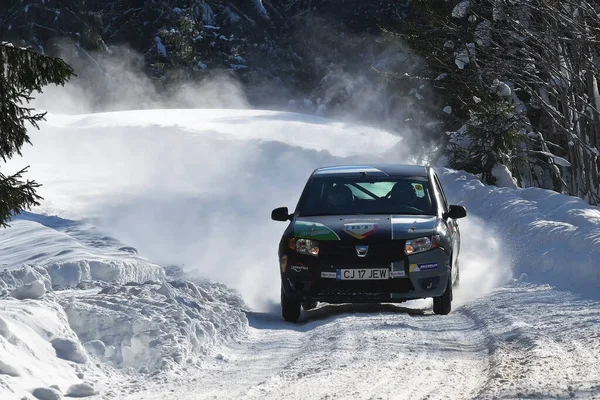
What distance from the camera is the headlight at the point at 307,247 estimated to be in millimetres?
10445

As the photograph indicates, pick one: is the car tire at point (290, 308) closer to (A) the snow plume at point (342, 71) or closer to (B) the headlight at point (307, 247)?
(B) the headlight at point (307, 247)

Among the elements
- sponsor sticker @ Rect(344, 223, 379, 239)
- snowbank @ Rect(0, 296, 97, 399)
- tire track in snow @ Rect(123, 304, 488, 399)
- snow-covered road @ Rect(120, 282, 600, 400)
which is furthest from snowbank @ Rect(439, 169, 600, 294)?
snowbank @ Rect(0, 296, 97, 399)

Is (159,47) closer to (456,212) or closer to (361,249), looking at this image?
(456,212)

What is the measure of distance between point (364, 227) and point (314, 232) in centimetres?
47

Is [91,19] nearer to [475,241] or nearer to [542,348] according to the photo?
[475,241]

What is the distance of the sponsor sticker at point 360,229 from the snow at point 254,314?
0.77m

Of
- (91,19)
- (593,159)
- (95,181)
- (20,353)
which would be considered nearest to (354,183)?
(20,353)

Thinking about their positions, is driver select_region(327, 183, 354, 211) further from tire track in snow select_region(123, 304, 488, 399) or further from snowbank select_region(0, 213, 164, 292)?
snowbank select_region(0, 213, 164, 292)

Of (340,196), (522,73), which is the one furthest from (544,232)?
(522,73)

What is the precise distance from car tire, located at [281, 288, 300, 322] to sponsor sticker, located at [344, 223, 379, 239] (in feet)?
2.79

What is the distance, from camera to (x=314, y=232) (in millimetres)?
10547

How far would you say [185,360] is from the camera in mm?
8016

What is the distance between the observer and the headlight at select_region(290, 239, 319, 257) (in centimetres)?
1045

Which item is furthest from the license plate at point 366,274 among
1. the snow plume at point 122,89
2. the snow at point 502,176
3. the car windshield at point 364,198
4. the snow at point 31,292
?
the snow plume at point 122,89
